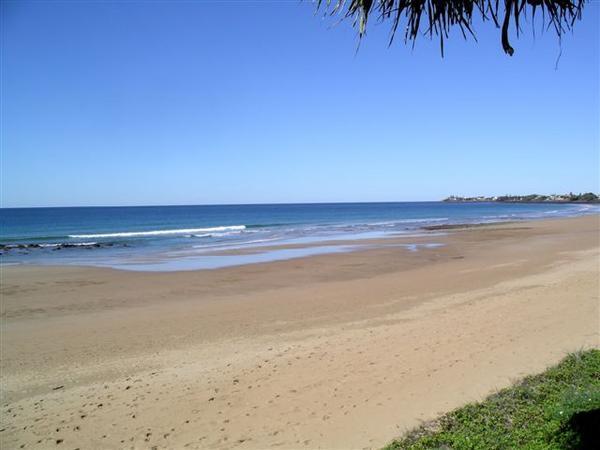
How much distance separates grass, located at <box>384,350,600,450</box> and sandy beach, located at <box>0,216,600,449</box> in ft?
1.70

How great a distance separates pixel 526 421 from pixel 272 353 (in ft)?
13.5

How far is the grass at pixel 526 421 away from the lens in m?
3.71

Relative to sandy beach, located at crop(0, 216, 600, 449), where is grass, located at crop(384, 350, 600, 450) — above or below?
above

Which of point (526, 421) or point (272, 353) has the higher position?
point (526, 421)

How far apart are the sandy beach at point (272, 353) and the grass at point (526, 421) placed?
1.70ft

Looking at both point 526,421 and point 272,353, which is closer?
point 526,421

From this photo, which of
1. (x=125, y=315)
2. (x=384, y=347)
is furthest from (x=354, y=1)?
(x=125, y=315)

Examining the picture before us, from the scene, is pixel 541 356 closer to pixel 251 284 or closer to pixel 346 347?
pixel 346 347

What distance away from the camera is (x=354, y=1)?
11.2 ft

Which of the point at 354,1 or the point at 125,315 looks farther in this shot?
the point at 125,315

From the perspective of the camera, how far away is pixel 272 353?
23.9 feet

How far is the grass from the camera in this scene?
371 centimetres

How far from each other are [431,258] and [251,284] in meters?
9.33

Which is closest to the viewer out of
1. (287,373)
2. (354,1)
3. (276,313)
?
(354,1)
